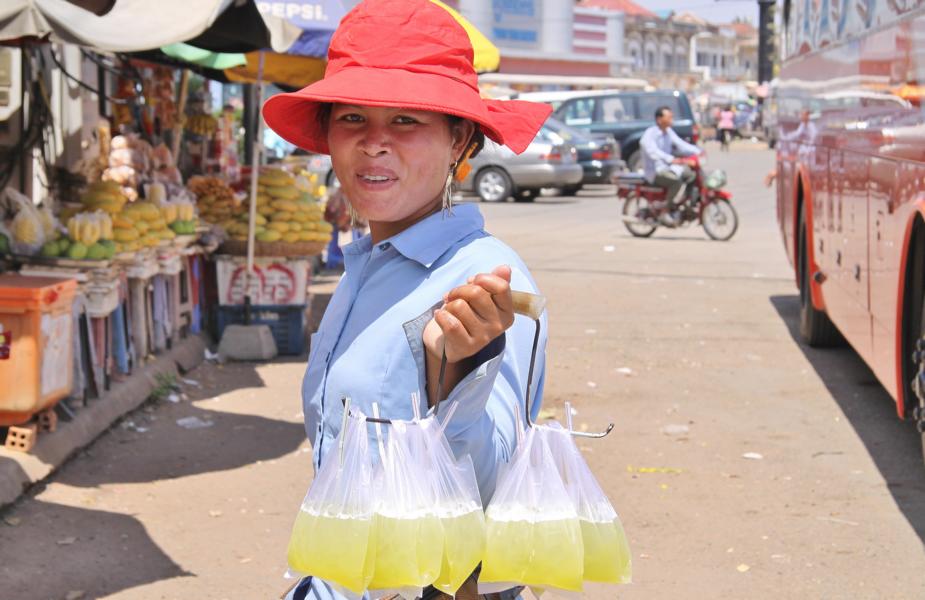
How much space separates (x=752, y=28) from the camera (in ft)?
440

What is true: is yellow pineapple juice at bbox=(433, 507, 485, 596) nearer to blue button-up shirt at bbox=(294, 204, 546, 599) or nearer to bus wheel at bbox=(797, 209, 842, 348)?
blue button-up shirt at bbox=(294, 204, 546, 599)

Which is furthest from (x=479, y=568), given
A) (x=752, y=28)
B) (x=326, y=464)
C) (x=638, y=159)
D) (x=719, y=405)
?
(x=752, y=28)

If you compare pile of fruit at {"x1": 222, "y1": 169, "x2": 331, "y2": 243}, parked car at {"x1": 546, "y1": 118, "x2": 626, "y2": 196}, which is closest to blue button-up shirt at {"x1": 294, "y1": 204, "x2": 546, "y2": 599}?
pile of fruit at {"x1": 222, "y1": 169, "x2": 331, "y2": 243}

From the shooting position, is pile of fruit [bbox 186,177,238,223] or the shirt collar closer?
the shirt collar

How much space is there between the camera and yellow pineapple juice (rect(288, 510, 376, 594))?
202 centimetres

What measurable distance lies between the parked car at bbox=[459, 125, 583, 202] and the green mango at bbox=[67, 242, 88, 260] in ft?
57.9

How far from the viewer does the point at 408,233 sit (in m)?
2.30

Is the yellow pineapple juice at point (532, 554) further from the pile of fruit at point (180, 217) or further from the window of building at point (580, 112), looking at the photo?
the window of building at point (580, 112)

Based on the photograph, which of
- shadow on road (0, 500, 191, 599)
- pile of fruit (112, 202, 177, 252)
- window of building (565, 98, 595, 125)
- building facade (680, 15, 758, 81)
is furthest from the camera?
building facade (680, 15, 758, 81)

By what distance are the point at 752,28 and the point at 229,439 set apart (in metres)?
133

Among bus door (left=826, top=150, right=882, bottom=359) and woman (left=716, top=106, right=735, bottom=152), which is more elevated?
woman (left=716, top=106, right=735, bottom=152)

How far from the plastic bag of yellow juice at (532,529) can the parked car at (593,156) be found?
2549cm

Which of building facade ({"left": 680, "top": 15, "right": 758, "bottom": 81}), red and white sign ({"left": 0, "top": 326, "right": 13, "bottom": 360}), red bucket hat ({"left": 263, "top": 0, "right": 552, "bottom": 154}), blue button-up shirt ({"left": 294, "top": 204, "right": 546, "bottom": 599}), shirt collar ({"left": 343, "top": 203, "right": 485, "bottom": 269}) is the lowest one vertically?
red and white sign ({"left": 0, "top": 326, "right": 13, "bottom": 360})

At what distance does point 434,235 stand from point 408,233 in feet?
0.15
